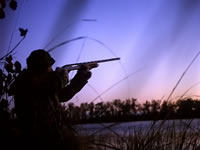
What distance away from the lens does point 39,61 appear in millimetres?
Answer: 2383

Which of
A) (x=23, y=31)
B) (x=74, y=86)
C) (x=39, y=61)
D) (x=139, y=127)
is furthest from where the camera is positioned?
(x=139, y=127)

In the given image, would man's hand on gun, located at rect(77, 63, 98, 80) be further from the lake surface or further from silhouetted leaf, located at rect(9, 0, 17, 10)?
silhouetted leaf, located at rect(9, 0, 17, 10)

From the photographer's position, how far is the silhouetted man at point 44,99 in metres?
1.72

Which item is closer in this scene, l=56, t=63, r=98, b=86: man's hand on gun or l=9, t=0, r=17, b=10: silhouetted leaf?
l=9, t=0, r=17, b=10: silhouetted leaf

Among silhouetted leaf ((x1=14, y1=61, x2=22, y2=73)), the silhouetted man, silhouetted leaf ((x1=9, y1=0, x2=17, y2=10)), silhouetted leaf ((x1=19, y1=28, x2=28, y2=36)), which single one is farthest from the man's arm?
silhouetted leaf ((x1=9, y1=0, x2=17, y2=10))

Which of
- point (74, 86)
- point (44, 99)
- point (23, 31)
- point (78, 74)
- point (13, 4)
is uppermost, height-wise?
point (13, 4)

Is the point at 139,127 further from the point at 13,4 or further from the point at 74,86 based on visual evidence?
the point at 13,4

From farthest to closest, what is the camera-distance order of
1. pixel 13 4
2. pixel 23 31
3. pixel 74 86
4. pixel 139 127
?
pixel 139 127
pixel 74 86
pixel 23 31
pixel 13 4

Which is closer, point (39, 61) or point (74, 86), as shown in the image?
point (39, 61)

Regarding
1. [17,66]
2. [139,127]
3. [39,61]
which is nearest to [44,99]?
[39,61]

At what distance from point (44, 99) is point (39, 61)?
1.19ft

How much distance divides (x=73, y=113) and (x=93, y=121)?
150 mm

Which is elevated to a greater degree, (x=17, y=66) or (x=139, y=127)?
(x=17, y=66)

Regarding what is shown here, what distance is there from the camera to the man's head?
2387 mm
